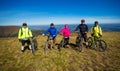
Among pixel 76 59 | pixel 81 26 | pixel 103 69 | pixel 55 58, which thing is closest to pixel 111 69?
pixel 103 69

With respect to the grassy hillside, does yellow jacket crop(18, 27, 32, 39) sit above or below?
above

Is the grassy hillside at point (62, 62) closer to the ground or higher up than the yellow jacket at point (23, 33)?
closer to the ground

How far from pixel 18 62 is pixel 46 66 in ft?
9.62

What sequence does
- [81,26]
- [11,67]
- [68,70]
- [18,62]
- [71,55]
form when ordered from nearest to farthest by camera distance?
[68,70]
[11,67]
[18,62]
[71,55]
[81,26]

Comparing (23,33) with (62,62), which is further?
(23,33)

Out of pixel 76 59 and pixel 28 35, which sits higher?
pixel 28 35

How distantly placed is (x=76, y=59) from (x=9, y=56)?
7133 mm

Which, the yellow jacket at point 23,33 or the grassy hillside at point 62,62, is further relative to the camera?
the yellow jacket at point 23,33

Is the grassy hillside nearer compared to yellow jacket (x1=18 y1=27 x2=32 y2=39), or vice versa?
the grassy hillside

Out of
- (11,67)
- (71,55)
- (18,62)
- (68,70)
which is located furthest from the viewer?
(71,55)

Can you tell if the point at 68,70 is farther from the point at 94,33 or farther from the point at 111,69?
the point at 94,33

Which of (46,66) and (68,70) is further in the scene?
(46,66)

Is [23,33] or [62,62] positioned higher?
[23,33]

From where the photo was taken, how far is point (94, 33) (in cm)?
1611
